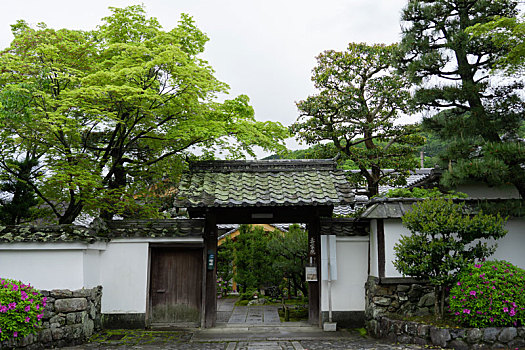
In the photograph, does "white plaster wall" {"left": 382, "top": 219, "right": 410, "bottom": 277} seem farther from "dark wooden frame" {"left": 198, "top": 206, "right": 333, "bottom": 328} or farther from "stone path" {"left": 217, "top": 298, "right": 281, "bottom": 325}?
"stone path" {"left": 217, "top": 298, "right": 281, "bottom": 325}

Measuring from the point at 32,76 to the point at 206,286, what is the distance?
260 inches

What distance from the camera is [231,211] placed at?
10.6m

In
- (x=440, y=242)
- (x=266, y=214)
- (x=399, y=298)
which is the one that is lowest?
(x=399, y=298)

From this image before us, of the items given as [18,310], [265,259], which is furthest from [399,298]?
[18,310]

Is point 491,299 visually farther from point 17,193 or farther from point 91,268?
point 17,193

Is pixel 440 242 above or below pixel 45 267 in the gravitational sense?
above

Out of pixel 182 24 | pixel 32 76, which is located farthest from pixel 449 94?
pixel 32 76

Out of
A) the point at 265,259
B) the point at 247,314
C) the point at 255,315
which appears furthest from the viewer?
the point at 265,259

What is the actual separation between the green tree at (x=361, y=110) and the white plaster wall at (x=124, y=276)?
25.8 ft

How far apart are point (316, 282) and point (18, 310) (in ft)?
21.5

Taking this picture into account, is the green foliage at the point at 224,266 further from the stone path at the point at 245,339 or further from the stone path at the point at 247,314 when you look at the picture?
the stone path at the point at 245,339

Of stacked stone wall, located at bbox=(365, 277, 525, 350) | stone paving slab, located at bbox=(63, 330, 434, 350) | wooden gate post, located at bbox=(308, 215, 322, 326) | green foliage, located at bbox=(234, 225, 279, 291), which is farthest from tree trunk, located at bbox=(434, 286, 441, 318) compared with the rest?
green foliage, located at bbox=(234, 225, 279, 291)

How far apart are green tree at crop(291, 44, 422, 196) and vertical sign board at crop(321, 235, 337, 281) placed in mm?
5230

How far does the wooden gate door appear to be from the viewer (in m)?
10.7
